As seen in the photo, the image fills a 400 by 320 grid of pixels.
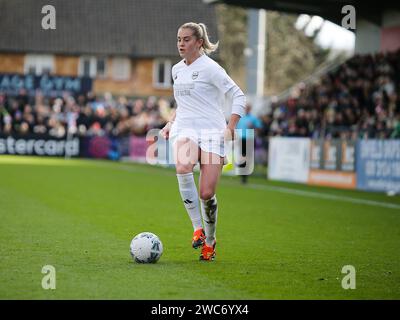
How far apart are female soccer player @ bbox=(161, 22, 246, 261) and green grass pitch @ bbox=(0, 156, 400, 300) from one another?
2.35 feet

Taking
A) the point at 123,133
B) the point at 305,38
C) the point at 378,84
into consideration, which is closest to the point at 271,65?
the point at 305,38

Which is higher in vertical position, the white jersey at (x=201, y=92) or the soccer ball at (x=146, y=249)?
the white jersey at (x=201, y=92)

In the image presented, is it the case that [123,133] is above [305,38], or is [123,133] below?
below

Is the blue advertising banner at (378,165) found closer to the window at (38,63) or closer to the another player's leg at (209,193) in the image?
the another player's leg at (209,193)

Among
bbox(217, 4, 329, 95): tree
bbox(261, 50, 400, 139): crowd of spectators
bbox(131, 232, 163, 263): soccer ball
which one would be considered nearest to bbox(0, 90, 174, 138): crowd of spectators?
bbox(261, 50, 400, 139): crowd of spectators

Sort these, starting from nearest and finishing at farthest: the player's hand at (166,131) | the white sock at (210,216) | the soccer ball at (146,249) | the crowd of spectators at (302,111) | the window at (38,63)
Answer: the soccer ball at (146,249)
the white sock at (210,216)
the player's hand at (166,131)
the crowd of spectators at (302,111)
the window at (38,63)

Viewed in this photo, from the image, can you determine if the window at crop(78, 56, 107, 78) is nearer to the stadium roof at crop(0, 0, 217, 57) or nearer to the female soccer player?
the stadium roof at crop(0, 0, 217, 57)

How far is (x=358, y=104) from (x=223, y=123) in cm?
2096

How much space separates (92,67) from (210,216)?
62.7 metres

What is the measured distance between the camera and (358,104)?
30.4 metres

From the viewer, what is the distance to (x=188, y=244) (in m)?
11.6

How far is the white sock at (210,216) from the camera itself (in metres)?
10.0

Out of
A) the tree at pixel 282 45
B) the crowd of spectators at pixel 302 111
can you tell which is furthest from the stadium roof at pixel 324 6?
the tree at pixel 282 45
